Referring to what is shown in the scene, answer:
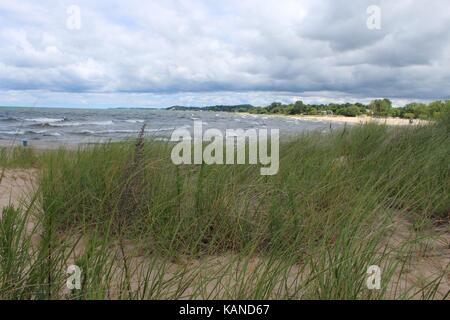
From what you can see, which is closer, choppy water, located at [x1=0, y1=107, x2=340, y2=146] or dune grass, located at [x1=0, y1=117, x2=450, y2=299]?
dune grass, located at [x1=0, y1=117, x2=450, y2=299]

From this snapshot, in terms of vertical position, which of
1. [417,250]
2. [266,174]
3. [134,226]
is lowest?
[417,250]

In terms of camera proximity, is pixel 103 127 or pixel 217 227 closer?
pixel 217 227

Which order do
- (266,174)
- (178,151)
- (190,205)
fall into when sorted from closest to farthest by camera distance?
(190,205) → (266,174) → (178,151)

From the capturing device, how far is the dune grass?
1538 millimetres

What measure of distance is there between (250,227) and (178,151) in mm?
1701

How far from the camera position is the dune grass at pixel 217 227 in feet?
5.05

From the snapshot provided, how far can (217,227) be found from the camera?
7.89 ft

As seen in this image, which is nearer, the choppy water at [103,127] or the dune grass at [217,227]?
the dune grass at [217,227]
